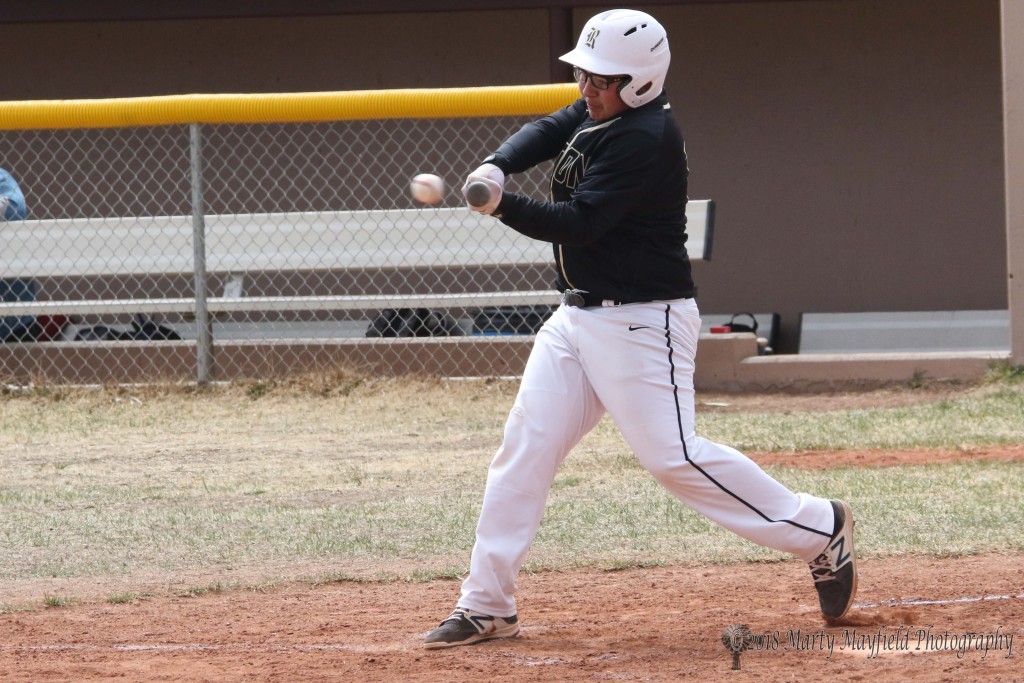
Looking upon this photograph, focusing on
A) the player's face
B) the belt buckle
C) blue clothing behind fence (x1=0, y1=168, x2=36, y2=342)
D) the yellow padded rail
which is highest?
the player's face

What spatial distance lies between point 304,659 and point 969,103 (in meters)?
9.76

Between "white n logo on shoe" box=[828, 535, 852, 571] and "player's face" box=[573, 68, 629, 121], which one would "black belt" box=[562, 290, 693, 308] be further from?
"white n logo on shoe" box=[828, 535, 852, 571]

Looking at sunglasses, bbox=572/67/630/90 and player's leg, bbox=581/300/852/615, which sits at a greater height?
sunglasses, bbox=572/67/630/90

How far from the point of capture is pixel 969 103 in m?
12.2

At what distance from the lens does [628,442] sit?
13.5 feet

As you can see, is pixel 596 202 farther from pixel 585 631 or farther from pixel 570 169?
pixel 585 631

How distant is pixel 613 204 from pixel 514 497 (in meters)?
0.90

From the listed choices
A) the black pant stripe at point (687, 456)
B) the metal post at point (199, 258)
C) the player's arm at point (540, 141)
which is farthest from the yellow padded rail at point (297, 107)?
the black pant stripe at point (687, 456)

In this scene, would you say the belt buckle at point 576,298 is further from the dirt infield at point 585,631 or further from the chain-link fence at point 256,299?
the chain-link fence at point 256,299

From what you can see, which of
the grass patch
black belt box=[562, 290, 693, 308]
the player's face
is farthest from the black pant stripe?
the grass patch

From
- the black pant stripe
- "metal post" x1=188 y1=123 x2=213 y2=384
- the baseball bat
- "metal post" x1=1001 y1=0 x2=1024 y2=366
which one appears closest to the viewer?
the baseball bat

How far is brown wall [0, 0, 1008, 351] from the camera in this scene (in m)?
12.2

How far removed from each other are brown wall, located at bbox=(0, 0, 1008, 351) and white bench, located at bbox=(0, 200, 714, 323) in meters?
3.67

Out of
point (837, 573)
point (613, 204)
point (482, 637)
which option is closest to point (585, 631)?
point (482, 637)
